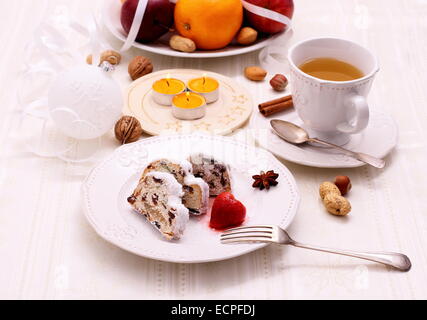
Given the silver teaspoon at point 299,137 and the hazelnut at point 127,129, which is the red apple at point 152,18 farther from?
the silver teaspoon at point 299,137

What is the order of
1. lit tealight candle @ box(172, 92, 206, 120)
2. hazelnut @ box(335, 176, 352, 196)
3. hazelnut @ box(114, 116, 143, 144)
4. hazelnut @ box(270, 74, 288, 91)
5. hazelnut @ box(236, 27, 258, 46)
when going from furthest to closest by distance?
hazelnut @ box(236, 27, 258, 46) → hazelnut @ box(270, 74, 288, 91) → lit tealight candle @ box(172, 92, 206, 120) → hazelnut @ box(114, 116, 143, 144) → hazelnut @ box(335, 176, 352, 196)

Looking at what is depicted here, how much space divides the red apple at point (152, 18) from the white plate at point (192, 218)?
0.53 m

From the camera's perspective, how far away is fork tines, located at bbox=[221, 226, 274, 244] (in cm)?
113

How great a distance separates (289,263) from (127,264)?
0.32 m

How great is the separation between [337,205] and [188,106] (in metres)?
0.51

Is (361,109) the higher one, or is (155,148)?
(361,109)

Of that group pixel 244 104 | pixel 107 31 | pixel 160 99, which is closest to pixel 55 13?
pixel 107 31

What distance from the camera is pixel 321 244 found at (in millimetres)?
1218

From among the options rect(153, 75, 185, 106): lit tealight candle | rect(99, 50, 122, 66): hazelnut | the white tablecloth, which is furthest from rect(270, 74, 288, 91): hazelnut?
rect(99, 50, 122, 66): hazelnut

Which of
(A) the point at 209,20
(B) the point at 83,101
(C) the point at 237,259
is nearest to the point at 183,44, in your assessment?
(A) the point at 209,20

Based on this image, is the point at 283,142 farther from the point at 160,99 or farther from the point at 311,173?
the point at 160,99

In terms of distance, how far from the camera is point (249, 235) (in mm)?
1138

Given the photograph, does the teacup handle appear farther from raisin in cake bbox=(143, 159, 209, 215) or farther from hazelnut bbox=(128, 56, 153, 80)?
hazelnut bbox=(128, 56, 153, 80)

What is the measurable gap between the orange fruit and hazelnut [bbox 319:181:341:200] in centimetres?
66
